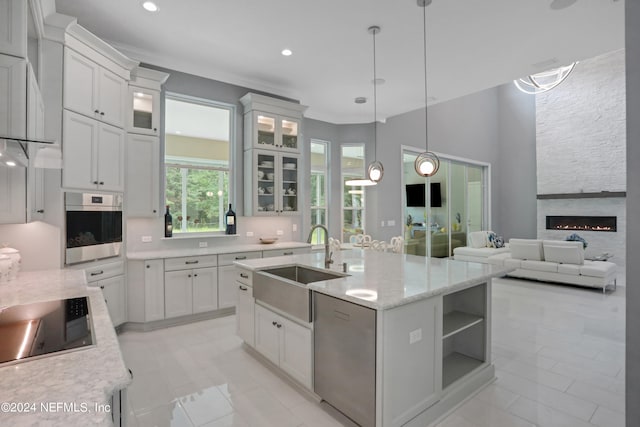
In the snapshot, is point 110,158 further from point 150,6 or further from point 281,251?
point 281,251

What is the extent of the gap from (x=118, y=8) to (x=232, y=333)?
352 cm

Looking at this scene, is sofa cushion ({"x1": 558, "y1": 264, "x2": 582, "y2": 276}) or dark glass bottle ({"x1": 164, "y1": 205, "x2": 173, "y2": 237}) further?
sofa cushion ({"x1": 558, "y1": 264, "x2": 582, "y2": 276})

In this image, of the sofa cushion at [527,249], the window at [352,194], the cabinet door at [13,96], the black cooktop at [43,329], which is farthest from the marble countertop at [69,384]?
the sofa cushion at [527,249]

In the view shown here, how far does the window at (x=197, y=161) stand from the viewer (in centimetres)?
442

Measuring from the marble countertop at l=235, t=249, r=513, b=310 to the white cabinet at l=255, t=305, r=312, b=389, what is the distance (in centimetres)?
40

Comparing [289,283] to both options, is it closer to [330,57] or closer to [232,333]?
[232,333]

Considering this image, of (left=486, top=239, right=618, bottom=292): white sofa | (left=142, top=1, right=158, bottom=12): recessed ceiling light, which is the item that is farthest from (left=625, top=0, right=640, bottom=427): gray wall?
(left=486, top=239, right=618, bottom=292): white sofa

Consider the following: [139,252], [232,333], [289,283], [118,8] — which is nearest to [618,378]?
[289,283]

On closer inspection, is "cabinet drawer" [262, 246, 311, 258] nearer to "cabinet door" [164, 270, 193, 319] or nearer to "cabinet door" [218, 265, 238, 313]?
"cabinet door" [218, 265, 238, 313]

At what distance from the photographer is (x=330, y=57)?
4258 millimetres

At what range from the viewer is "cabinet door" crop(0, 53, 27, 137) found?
1.69 metres

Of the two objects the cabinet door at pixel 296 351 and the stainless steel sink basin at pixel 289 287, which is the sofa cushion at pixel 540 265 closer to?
the stainless steel sink basin at pixel 289 287

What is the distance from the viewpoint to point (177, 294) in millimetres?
3877

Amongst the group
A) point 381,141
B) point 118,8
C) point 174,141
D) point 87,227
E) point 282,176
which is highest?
point 118,8
